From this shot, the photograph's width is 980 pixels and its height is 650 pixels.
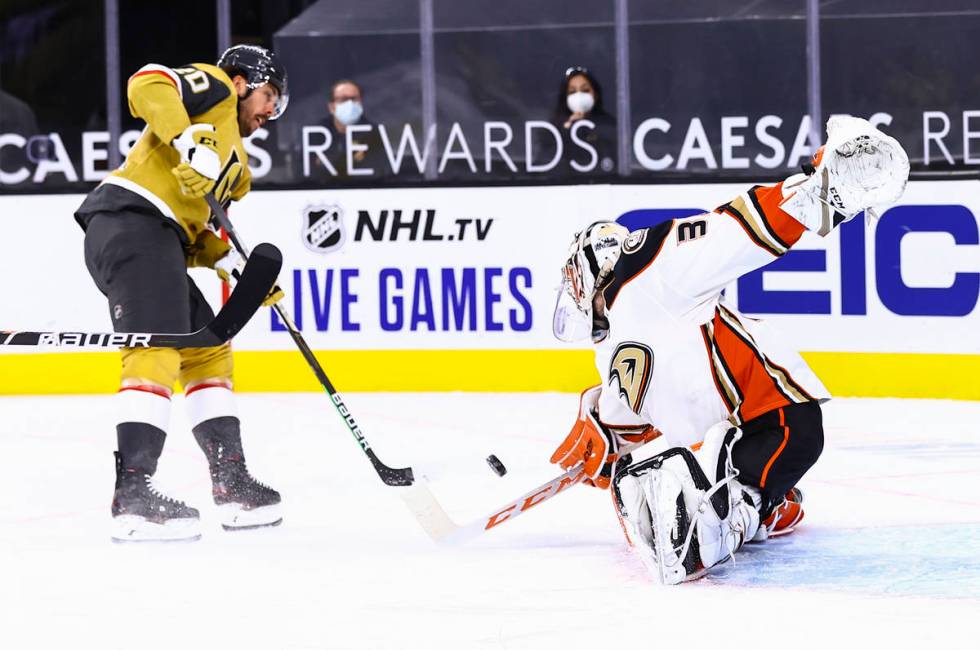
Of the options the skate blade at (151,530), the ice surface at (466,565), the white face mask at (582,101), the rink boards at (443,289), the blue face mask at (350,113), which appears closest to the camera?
the ice surface at (466,565)

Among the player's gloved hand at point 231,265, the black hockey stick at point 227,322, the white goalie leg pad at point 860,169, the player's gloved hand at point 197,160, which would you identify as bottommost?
the black hockey stick at point 227,322

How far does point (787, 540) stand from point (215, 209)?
1272 mm

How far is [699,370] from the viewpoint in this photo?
9.00ft

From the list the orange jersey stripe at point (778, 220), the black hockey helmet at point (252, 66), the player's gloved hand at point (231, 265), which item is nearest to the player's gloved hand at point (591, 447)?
the orange jersey stripe at point (778, 220)

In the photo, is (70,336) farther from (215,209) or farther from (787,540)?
(787,540)

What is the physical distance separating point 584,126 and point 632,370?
3000mm

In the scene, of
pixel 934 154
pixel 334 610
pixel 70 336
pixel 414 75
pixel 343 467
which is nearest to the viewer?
pixel 334 610

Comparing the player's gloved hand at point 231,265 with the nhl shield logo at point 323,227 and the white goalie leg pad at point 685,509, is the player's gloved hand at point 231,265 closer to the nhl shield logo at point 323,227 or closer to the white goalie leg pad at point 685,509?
the white goalie leg pad at point 685,509

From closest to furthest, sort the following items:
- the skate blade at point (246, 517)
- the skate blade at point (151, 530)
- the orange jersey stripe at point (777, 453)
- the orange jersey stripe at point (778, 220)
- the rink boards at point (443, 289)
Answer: the orange jersey stripe at point (778, 220), the orange jersey stripe at point (777, 453), the skate blade at point (151, 530), the skate blade at point (246, 517), the rink boards at point (443, 289)

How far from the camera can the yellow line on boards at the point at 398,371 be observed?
5.12 meters

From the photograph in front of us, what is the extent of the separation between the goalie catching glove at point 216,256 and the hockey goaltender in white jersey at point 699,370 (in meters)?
0.81

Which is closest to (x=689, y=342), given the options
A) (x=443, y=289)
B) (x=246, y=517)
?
(x=246, y=517)

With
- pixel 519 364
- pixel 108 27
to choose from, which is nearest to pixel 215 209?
pixel 519 364

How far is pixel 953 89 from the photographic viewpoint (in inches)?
210
